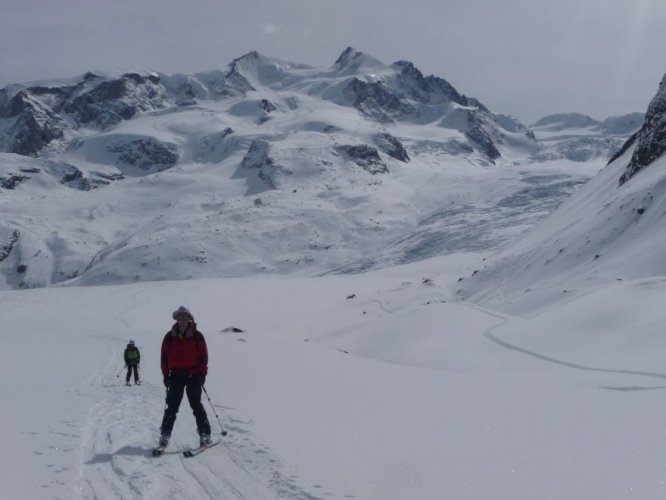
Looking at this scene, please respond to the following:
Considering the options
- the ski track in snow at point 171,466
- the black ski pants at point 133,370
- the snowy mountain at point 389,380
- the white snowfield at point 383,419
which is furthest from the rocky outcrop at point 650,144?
the ski track in snow at point 171,466

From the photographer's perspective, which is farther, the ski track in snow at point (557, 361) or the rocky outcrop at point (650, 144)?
the rocky outcrop at point (650, 144)

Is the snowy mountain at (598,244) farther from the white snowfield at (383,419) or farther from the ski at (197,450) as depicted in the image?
the ski at (197,450)

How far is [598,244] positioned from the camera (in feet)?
141

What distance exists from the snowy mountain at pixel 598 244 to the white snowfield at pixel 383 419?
10733 mm

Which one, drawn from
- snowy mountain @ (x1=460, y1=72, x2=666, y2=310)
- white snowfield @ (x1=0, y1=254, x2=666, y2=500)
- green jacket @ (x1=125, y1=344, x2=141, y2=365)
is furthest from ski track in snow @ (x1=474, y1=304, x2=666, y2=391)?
green jacket @ (x1=125, y1=344, x2=141, y2=365)

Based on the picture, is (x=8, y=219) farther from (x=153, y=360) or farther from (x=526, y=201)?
(x=153, y=360)

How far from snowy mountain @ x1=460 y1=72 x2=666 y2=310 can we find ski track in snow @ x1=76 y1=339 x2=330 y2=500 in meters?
26.2

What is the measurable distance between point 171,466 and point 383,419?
3.60 m

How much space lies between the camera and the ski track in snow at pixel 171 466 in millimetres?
7816

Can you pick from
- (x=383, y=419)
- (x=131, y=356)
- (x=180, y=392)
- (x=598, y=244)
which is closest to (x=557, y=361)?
A: (x=383, y=419)

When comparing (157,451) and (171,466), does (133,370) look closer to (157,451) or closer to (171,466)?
(157,451)

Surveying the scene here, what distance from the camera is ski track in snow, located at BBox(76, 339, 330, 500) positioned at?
782 cm

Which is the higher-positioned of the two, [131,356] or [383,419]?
[383,419]

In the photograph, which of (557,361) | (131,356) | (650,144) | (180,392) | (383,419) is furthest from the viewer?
(650,144)
